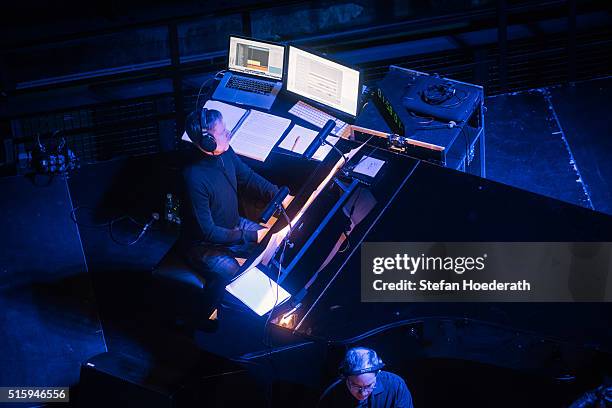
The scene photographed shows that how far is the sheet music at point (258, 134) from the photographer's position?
207 inches

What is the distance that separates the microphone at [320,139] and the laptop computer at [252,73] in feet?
1.90

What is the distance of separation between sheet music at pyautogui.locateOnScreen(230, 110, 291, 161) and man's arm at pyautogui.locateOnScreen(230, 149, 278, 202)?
131 mm

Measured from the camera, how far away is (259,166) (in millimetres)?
5504

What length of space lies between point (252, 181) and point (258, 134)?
1.31 feet

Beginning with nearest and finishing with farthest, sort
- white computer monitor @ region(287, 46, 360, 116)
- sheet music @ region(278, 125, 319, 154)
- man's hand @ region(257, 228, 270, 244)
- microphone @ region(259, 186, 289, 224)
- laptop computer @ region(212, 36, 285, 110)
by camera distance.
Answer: microphone @ region(259, 186, 289, 224) < man's hand @ region(257, 228, 270, 244) < sheet music @ region(278, 125, 319, 154) < white computer monitor @ region(287, 46, 360, 116) < laptop computer @ region(212, 36, 285, 110)

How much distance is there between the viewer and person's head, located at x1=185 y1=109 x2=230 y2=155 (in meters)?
4.67

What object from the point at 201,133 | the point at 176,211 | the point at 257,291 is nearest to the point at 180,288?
the point at 257,291

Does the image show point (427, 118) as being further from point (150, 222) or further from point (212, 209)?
point (150, 222)

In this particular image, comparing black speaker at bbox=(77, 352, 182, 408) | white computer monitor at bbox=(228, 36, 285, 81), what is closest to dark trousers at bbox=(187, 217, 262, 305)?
black speaker at bbox=(77, 352, 182, 408)

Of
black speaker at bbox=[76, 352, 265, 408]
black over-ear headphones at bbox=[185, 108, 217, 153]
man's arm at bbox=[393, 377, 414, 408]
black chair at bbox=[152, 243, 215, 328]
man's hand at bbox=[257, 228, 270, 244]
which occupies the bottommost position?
black speaker at bbox=[76, 352, 265, 408]

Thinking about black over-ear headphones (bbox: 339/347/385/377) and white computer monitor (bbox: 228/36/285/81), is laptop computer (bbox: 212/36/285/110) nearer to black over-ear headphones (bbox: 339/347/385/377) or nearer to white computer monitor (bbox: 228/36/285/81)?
white computer monitor (bbox: 228/36/285/81)

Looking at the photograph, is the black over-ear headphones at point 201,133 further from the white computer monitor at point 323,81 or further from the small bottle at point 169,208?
the small bottle at point 169,208

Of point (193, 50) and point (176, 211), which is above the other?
point (193, 50)

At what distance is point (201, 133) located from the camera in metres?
4.67
